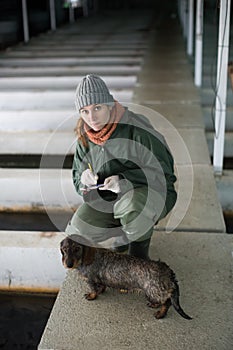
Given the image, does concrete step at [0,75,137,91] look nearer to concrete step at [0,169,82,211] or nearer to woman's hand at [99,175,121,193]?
concrete step at [0,169,82,211]

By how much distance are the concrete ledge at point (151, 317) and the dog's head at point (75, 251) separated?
0.21 meters

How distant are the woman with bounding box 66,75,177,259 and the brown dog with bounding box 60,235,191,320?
0.16m

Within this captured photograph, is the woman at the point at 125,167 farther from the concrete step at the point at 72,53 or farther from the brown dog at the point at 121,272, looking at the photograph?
the concrete step at the point at 72,53

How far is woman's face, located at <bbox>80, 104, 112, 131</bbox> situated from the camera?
6.63ft

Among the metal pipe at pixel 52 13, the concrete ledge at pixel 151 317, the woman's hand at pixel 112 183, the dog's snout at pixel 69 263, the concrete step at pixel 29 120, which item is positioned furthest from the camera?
the metal pipe at pixel 52 13

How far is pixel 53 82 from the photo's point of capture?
599 cm

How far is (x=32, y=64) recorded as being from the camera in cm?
711

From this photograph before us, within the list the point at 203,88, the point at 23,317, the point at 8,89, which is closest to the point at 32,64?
the point at 8,89

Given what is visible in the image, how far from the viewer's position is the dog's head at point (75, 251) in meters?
1.92

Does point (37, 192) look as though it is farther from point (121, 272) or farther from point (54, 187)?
point (121, 272)

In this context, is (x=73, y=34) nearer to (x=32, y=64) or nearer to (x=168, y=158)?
(x=32, y=64)

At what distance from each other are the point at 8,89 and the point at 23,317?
3.64 meters

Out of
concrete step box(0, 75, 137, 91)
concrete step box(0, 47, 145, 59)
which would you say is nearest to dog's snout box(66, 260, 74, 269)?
concrete step box(0, 75, 137, 91)

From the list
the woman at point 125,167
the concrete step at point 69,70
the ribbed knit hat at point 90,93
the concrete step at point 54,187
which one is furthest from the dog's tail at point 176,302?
the concrete step at point 69,70
